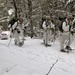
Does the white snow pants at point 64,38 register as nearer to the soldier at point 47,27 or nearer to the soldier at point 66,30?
the soldier at point 66,30

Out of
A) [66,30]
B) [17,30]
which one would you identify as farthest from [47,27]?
[66,30]

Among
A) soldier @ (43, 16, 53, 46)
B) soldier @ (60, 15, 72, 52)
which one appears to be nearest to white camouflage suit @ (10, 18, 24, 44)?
soldier @ (43, 16, 53, 46)

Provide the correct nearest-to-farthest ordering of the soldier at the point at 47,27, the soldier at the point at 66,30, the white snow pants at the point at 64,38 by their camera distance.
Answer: the soldier at the point at 66,30 → the white snow pants at the point at 64,38 → the soldier at the point at 47,27

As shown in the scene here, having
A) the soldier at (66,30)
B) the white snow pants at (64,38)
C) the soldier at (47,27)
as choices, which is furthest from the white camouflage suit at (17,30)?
the soldier at (66,30)

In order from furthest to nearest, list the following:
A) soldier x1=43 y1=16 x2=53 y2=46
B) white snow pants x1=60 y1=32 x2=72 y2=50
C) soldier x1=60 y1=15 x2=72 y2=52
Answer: soldier x1=43 y1=16 x2=53 y2=46, white snow pants x1=60 y1=32 x2=72 y2=50, soldier x1=60 y1=15 x2=72 y2=52

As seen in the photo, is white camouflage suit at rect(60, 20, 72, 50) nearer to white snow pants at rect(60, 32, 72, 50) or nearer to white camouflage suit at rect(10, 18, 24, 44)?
white snow pants at rect(60, 32, 72, 50)

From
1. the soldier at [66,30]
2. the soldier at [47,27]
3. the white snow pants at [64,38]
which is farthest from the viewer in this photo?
the soldier at [47,27]

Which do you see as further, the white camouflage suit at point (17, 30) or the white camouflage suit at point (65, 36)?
the white camouflage suit at point (17, 30)

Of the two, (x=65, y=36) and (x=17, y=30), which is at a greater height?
(x=17, y=30)

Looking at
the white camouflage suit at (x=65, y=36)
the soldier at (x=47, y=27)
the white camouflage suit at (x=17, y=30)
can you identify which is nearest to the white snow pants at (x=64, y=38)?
the white camouflage suit at (x=65, y=36)

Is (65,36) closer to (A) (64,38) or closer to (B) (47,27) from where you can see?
(A) (64,38)

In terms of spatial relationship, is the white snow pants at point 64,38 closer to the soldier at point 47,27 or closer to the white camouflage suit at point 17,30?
the soldier at point 47,27

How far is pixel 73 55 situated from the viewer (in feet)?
45.2

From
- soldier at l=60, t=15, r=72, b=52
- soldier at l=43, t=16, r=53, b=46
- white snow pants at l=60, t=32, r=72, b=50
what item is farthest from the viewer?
soldier at l=43, t=16, r=53, b=46
